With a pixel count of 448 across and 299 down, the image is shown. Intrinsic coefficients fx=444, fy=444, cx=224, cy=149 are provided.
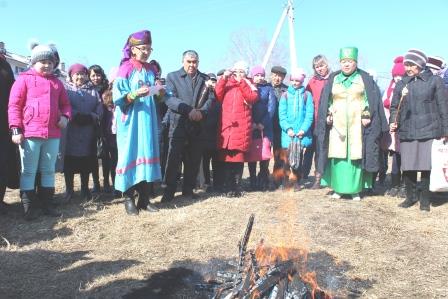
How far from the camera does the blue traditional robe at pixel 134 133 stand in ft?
18.5

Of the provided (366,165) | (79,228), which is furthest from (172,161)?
(366,165)

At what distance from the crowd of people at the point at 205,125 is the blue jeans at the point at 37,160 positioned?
0.04 feet

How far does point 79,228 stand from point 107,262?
4.15ft

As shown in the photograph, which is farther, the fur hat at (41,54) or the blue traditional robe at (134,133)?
the blue traditional robe at (134,133)

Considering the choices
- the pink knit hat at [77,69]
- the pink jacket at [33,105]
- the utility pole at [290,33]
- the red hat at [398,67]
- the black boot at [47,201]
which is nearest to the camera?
the pink jacket at [33,105]

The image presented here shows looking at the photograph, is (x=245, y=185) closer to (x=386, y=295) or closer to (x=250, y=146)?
(x=250, y=146)

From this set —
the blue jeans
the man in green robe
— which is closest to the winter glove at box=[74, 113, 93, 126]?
the blue jeans

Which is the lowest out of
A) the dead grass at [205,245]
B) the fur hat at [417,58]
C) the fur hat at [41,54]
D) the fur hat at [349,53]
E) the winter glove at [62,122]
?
the dead grass at [205,245]

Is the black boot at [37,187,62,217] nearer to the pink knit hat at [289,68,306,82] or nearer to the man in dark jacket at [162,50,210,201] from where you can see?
the man in dark jacket at [162,50,210,201]

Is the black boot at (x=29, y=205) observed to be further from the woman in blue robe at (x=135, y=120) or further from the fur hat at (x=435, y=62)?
the fur hat at (x=435, y=62)

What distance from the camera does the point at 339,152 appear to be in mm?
6746

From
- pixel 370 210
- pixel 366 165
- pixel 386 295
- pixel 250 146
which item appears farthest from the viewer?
pixel 250 146

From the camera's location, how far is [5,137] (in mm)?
5652

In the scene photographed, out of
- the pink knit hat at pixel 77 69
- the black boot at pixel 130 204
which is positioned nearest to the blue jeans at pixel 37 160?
the black boot at pixel 130 204
